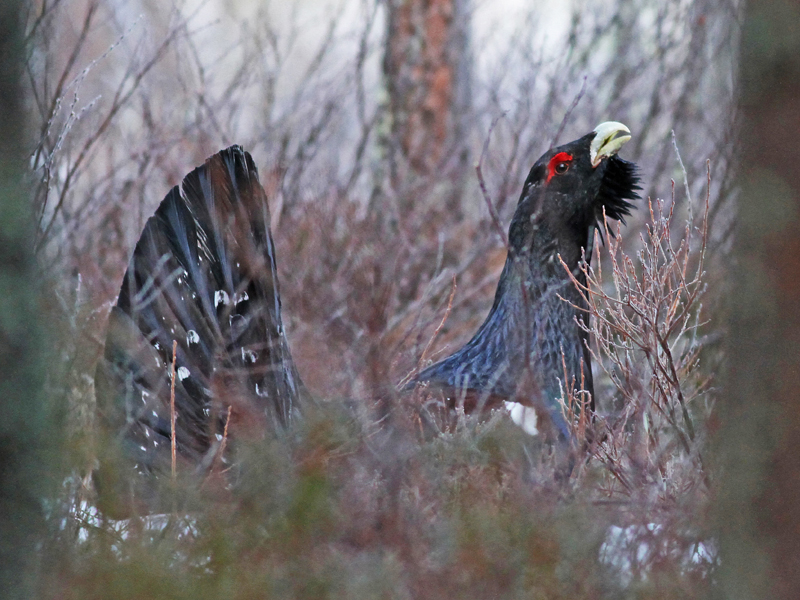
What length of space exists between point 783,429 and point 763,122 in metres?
0.45

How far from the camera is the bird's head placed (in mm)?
4125

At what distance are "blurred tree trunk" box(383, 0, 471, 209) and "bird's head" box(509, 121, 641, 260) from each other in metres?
3.44

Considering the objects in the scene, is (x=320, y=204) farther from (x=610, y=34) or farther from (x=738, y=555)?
(x=738, y=555)

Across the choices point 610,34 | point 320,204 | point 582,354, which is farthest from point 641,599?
point 610,34

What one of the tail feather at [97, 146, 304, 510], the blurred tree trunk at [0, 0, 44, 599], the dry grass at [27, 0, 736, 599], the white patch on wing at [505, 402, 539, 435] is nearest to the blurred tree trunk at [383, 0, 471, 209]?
the dry grass at [27, 0, 736, 599]

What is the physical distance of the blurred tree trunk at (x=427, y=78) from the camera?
771cm

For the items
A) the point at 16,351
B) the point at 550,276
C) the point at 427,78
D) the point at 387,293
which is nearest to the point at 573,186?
the point at 550,276

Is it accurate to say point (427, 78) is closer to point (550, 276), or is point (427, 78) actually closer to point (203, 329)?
point (550, 276)

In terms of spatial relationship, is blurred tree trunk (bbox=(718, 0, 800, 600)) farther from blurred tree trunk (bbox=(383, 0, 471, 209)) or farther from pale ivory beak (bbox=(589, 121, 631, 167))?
blurred tree trunk (bbox=(383, 0, 471, 209))

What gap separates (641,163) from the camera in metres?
7.06

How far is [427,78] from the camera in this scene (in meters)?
8.21

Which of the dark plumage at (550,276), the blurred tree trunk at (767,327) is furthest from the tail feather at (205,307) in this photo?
the blurred tree trunk at (767,327)

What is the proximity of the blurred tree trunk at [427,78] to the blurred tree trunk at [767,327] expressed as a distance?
6.21 m

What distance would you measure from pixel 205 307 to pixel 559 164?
1.70m
